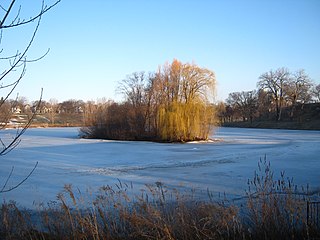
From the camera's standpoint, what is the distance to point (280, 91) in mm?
65375

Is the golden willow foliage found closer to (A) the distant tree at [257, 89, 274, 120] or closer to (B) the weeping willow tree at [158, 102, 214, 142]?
(B) the weeping willow tree at [158, 102, 214, 142]

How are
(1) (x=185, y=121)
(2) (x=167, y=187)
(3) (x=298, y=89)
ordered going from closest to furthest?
(2) (x=167, y=187), (1) (x=185, y=121), (3) (x=298, y=89)

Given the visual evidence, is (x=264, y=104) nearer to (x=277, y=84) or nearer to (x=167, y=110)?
(x=277, y=84)

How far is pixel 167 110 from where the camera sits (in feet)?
98.5

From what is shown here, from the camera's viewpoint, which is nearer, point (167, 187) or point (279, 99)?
point (167, 187)

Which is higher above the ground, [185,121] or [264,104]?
[264,104]

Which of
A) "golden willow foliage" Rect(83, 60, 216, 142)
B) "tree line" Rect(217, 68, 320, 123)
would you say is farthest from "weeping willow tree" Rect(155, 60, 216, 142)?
"tree line" Rect(217, 68, 320, 123)

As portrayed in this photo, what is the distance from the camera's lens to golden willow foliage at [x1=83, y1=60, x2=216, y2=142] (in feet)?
97.5

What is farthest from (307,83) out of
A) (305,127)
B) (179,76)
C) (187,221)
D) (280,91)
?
(187,221)

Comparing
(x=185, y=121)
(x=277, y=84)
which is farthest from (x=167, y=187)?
(x=277, y=84)

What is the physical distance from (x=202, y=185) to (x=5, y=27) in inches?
272

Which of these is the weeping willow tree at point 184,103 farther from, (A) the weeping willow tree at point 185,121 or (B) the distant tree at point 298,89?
(B) the distant tree at point 298,89

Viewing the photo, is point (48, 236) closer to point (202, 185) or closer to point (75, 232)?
point (75, 232)

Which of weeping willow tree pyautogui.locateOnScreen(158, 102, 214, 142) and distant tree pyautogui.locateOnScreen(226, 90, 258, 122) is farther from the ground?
distant tree pyautogui.locateOnScreen(226, 90, 258, 122)
